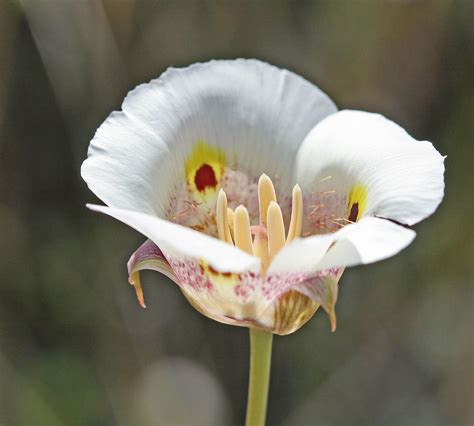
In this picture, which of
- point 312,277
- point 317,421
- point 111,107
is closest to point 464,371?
point 317,421

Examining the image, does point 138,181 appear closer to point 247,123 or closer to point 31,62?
point 247,123

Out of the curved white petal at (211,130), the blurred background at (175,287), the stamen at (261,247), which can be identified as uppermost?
the curved white petal at (211,130)

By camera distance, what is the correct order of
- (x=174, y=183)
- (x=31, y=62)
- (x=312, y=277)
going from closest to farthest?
(x=312, y=277), (x=174, y=183), (x=31, y=62)

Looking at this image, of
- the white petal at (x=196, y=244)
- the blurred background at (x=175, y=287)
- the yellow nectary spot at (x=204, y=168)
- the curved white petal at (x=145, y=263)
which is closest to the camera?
the white petal at (x=196, y=244)

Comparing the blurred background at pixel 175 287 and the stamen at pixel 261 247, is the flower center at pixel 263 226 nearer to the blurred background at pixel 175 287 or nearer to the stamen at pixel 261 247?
the stamen at pixel 261 247

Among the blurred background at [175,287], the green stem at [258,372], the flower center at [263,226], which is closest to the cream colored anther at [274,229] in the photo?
the flower center at [263,226]

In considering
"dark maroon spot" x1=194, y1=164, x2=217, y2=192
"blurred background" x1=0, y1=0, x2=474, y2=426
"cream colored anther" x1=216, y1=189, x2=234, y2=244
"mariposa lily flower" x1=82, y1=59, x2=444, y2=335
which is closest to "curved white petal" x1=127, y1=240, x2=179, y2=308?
"mariposa lily flower" x1=82, y1=59, x2=444, y2=335

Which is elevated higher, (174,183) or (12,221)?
(174,183)

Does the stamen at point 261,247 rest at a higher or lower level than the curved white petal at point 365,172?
lower
